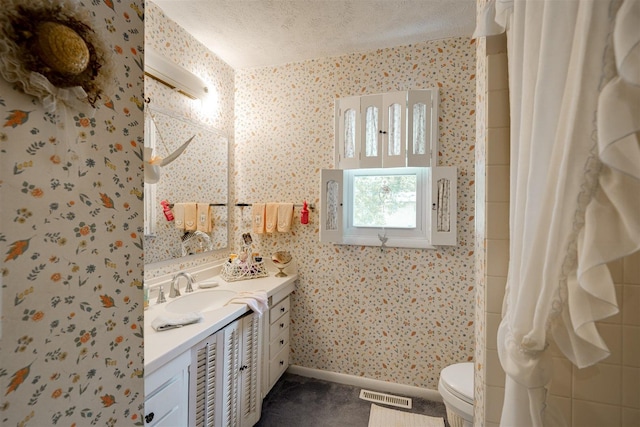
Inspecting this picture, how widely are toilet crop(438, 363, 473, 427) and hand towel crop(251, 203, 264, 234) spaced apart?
5.36ft

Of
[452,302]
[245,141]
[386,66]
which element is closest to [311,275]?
[452,302]

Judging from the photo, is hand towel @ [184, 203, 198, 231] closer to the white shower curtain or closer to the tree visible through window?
the tree visible through window

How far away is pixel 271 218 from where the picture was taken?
2.28m

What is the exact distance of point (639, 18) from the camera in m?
0.39

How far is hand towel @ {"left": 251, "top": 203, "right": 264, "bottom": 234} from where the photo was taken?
90.8 inches

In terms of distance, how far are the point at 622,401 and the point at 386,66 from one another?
2178 millimetres

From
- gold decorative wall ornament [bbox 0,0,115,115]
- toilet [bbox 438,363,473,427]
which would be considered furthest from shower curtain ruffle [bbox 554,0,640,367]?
toilet [bbox 438,363,473,427]

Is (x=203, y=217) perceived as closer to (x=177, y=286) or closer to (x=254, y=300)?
(x=177, y=286)

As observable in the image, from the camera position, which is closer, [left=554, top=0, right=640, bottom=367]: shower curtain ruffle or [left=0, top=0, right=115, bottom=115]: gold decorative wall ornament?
[left=554, top=0, right=640, bottom=367]: shower curtain ruffle

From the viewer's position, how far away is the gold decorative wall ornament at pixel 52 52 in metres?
0.51

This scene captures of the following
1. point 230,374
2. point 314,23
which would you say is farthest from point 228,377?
point 314,23

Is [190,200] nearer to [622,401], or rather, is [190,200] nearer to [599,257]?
[599,257]

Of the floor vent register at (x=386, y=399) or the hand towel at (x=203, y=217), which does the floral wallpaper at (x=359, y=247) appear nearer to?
the floor vent register at (x=386, y=399)

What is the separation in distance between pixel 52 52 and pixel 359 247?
6.42 feet
